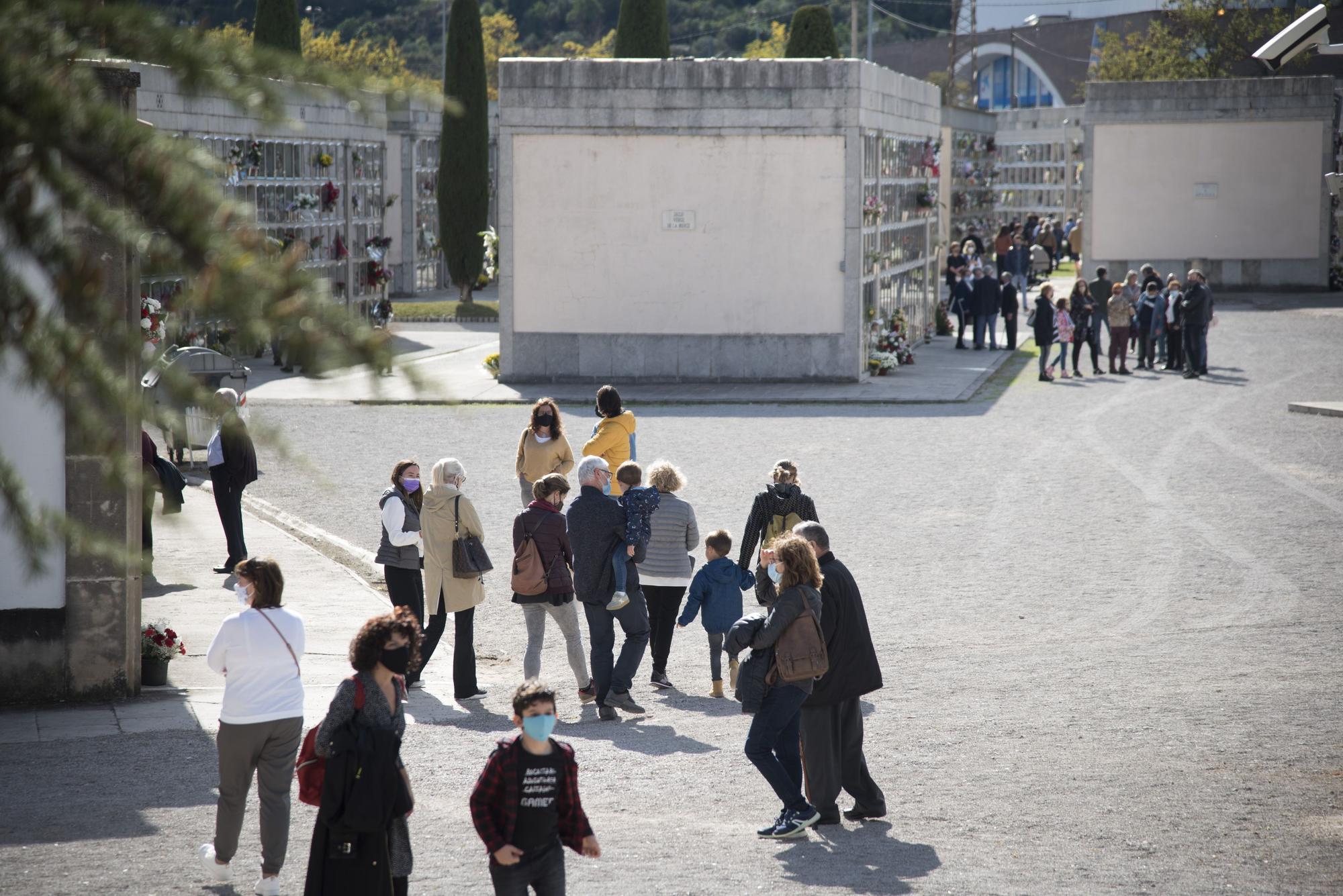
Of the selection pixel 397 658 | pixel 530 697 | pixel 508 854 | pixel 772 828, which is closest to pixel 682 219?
pixel 772 828

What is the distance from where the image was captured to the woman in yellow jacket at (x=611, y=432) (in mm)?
12828

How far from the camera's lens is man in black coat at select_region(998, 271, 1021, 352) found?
30409 mm

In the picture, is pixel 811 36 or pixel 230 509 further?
pixel 811 36

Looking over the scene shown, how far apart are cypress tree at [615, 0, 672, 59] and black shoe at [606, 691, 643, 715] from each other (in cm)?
2856

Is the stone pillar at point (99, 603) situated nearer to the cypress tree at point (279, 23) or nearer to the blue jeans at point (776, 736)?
the blue jeans at point (776, 736)

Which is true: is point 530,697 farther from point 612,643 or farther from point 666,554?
point 666,554

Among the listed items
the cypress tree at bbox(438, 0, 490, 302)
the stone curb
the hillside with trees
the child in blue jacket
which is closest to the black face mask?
the child in blue jacket

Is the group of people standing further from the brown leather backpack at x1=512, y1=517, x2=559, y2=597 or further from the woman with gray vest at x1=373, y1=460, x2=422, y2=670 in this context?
the brown leather backpack at x1=512, y1=517, x2=559, y2=597

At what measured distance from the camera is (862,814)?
25.7 ft

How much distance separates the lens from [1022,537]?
14.5m

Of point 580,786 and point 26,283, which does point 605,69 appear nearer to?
point 580,786

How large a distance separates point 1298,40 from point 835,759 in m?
10.5

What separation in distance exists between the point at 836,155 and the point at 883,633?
49.2 feet

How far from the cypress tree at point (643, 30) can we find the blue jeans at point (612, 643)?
2823 centimetres
